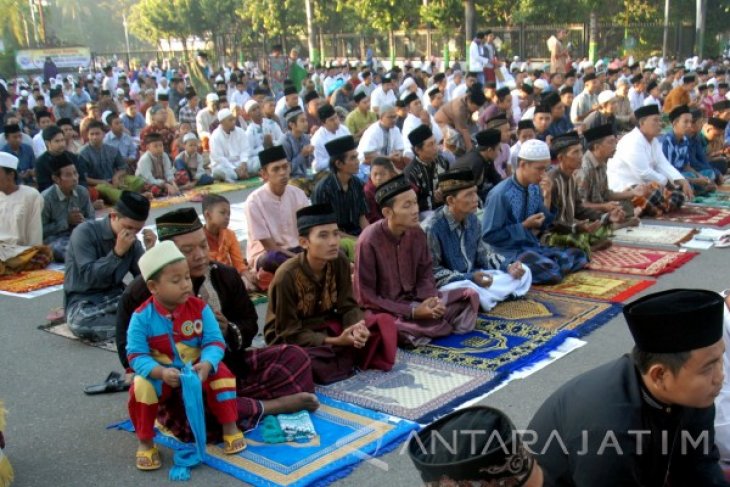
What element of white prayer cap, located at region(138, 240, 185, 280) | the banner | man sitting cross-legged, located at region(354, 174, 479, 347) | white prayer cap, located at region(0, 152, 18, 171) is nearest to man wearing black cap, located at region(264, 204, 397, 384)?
man sitting cross-legged, located at region(354, 174, 479, 347)

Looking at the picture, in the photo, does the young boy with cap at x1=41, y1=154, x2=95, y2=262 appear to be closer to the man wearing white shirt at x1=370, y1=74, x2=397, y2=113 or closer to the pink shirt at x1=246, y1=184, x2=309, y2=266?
the pink shirt at x1=246, y1=184, x2=309, y2=266

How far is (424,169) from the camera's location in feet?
23.8

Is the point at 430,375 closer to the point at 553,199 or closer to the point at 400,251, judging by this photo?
the point at 400,251

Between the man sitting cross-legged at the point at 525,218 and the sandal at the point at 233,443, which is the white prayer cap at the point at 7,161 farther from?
the sandal at the point at 233,443

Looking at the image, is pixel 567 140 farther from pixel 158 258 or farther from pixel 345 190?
pixel 158 258

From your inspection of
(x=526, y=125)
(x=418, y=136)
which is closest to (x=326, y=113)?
(x=526, y=125)

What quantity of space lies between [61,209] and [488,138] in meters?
3.89

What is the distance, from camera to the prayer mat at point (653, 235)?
7.21 metres

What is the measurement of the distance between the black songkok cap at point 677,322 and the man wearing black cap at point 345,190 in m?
4.47

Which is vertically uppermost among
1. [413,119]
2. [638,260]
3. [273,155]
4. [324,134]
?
[273,155]

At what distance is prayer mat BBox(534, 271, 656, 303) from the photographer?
5.73 m

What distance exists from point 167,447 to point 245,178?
802 cm

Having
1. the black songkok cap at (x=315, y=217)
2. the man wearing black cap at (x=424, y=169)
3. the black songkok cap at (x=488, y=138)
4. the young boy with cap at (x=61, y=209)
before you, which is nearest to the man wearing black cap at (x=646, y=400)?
the black songkok cap at (x=315, y=217)

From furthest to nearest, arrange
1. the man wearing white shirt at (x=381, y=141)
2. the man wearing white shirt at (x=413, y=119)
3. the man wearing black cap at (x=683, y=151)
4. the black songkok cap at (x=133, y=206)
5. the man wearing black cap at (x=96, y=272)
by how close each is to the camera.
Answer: the man wearing white shirt at (x=413, y=119) → the man wearing white shirt at (x=381, y=141) → the man wearing black cap at (x=683, y=151) → the man wearing black cap at (x=96, y=272) → the black songkok cap at (x=133, y=206)
